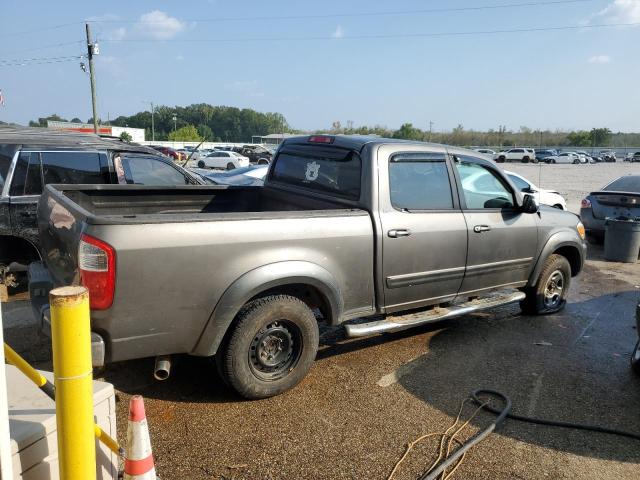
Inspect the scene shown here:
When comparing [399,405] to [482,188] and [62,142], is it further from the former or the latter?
[62,142]

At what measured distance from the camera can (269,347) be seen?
3795mm

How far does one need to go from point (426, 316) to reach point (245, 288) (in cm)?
186

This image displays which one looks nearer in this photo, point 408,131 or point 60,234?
point 60,234

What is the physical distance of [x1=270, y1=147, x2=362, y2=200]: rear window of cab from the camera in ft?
14.5

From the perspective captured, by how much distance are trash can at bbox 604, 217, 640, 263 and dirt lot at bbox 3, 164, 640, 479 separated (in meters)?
4.06

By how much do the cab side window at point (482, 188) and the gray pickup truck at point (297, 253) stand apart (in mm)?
14

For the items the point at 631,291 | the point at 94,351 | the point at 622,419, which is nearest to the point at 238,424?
the point at 94,351

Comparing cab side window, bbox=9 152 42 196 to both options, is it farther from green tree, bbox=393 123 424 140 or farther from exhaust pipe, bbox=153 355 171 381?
green tree, bbox=393 123 424 140

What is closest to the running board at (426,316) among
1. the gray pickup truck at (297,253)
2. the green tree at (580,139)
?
the gray pickup truck at (297,253)

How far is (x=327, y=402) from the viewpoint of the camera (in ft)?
12.6

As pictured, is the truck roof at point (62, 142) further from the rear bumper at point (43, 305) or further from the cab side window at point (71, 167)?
the rear bumper at point (43, 305)

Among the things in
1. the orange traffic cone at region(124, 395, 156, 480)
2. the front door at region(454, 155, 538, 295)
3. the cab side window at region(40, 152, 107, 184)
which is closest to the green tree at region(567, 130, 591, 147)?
the front door at region(454, 155, 538, 295)

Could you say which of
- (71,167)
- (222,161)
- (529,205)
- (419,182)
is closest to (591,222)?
(529,205)

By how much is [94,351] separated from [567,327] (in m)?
4.81
